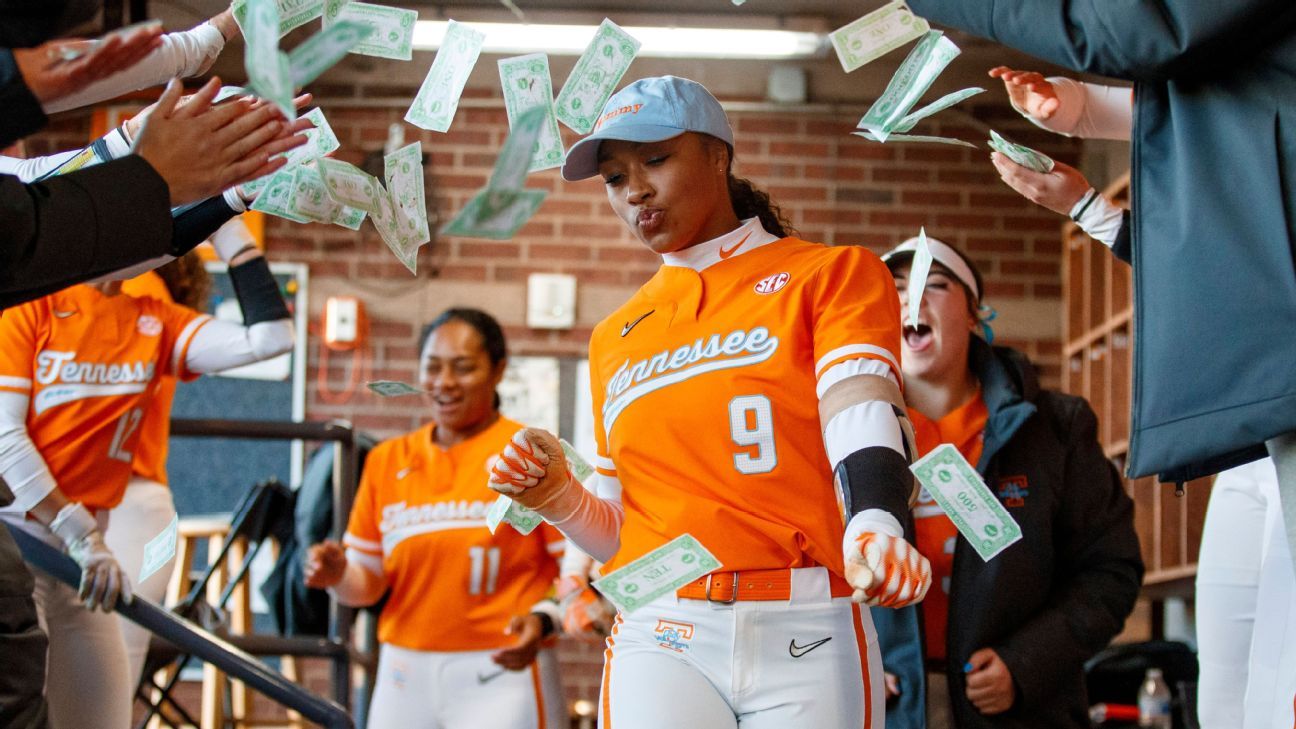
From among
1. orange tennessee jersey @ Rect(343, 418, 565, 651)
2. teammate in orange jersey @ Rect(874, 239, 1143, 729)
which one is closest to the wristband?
orange tennessee jersey @ Rect(343, 418, 565, 651)

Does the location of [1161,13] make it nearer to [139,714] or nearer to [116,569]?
[116,569]

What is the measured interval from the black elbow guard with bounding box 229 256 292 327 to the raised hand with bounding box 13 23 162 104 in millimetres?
1904

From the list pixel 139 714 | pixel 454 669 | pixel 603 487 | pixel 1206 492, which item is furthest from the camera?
pixel 139 714

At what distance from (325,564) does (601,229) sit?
3.01m

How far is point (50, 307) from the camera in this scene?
124 inches

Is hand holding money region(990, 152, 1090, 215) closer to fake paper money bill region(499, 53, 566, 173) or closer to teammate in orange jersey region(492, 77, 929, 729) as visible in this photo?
teammate in orange jersey region(492, 77, 929, 729)

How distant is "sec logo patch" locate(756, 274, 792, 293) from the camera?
77.5 inches

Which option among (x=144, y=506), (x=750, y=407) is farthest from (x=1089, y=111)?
(x=144, y=506)

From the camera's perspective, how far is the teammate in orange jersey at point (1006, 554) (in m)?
2.61

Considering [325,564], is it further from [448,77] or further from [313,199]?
[448,77]

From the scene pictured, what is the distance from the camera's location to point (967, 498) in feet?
6.11

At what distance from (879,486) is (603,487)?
0.62 m

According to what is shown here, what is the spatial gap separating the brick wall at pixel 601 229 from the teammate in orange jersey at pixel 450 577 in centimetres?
229

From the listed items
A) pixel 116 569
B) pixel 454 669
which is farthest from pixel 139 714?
pixel 116 569
